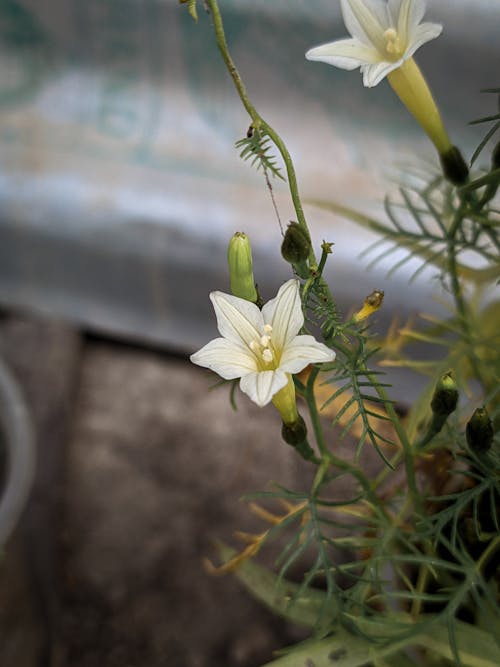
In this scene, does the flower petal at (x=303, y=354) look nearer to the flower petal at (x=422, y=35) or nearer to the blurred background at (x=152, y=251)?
the flower petal at (x=422, y=35)

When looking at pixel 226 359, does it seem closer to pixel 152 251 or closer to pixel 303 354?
pixel 303 354

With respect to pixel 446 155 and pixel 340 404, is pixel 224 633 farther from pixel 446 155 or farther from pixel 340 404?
pixel 446 155

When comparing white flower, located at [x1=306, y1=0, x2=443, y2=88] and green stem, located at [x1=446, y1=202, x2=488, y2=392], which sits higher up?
white flower, located at [x1=306, y1=0, x2=443, y2=88]

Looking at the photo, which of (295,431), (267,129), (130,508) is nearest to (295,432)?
(295,431)

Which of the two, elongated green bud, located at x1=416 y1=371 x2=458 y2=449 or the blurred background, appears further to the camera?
the blurred background

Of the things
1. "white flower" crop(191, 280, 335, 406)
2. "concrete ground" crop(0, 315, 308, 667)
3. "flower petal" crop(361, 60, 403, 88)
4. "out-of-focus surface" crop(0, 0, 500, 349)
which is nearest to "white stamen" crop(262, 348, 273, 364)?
"white flower" crop(191, 280, 335, 406)

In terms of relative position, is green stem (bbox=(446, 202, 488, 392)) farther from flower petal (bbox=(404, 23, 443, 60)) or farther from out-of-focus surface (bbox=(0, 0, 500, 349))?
out-of-focus surface (bbox=(0, 0, 500, 349))

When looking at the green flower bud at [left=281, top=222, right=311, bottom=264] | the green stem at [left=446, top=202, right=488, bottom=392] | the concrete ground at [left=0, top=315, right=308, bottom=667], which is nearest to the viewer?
the green flower bud at [left=281, top=222, right=311, bottom=264]

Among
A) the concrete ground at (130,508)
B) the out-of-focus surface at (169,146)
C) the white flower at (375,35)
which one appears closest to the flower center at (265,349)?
the white flower at (375,35)
